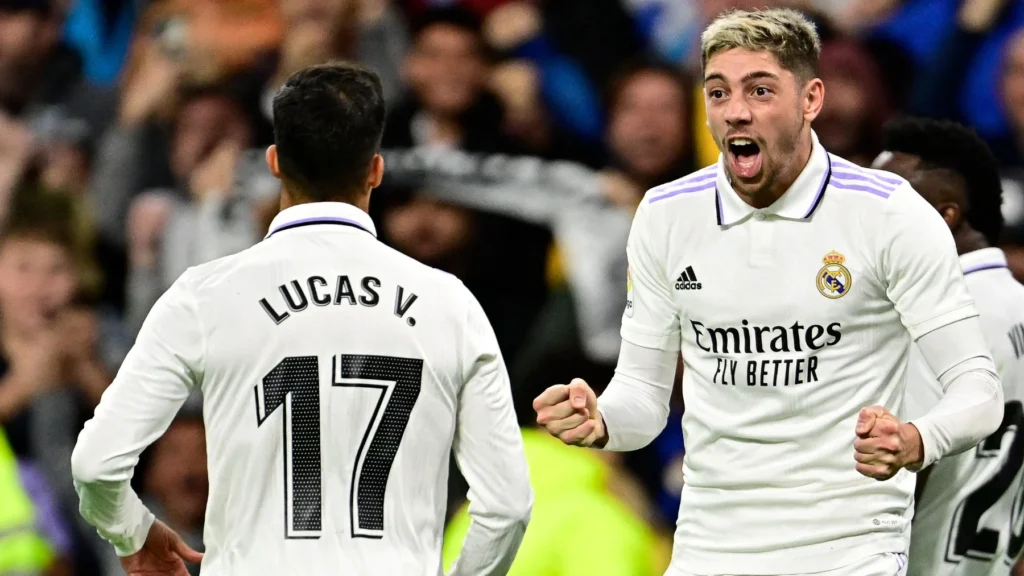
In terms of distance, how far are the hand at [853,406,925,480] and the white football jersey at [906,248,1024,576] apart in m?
1.08

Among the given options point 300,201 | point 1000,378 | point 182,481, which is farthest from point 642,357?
point 182,481

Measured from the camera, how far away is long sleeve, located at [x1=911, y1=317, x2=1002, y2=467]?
283cm

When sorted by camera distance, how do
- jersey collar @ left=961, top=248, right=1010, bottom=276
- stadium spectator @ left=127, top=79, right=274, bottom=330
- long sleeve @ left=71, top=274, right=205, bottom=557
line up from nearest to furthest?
1. long sleeve @ left=71, top=274, right=205, bottom=557
2. jersey collar @ left=961, top=248, right=1010, bottom=276
3. stadium spectator @ left=127, top=79, right=274, bottom=330

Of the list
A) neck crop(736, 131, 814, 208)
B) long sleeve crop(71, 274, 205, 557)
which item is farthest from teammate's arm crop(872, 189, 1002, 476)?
long sleeve crop(71, 274, 205, 557)

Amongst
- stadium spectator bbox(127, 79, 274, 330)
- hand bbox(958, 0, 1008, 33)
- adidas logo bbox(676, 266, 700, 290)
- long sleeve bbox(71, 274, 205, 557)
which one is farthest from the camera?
stadium spectator bbox(127, 79, 274, 330)

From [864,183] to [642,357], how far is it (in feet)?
2.11

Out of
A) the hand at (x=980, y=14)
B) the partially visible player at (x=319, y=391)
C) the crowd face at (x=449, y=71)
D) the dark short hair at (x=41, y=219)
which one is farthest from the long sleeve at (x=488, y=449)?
the dark short hair at (x=41, y=219)

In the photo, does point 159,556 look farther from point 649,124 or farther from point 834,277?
point 649,124

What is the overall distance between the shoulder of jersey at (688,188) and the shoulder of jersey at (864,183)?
0.28 metres

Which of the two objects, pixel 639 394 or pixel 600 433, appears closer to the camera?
pixel 600 433

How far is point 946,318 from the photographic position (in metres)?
2.98

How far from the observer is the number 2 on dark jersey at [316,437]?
9.69ft

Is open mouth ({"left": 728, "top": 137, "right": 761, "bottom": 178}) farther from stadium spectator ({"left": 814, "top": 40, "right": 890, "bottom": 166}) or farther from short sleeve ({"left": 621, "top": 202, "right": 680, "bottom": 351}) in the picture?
stadium spectator ({"left": 814, "top": 40, "right": 890, "bottom": 166})

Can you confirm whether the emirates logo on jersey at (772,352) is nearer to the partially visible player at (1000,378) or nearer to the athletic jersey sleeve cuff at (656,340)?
the athletic jersey sleeve cuff at (656,340)
